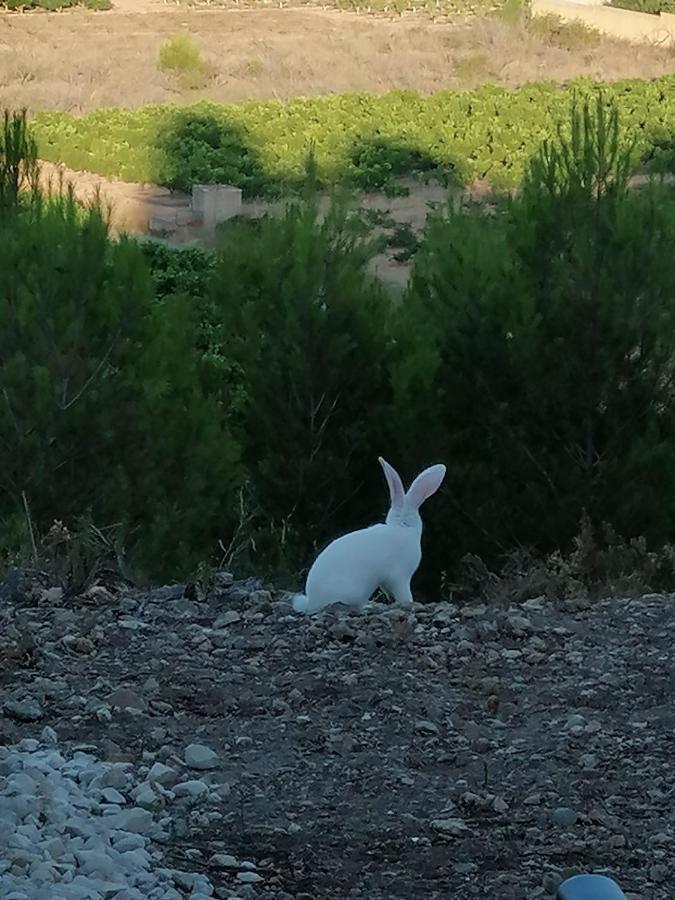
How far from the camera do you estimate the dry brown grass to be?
33219 mm

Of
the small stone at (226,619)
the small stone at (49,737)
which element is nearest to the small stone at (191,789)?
the small stone at (49,737)

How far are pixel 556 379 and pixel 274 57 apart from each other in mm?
31136

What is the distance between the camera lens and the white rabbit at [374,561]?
582 cm

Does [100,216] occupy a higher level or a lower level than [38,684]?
higher

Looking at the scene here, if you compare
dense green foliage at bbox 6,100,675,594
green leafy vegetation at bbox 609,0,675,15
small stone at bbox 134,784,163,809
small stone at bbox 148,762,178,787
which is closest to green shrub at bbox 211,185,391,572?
Result: dense green foliage at bbox 6,100,675,594

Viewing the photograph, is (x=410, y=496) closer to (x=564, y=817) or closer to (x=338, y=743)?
(x=338, y=743)

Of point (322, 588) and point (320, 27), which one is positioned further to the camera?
point (320, 27)

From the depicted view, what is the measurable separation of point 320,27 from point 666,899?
44.5m

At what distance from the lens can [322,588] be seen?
580cm

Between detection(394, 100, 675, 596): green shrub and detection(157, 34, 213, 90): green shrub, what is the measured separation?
2709cm

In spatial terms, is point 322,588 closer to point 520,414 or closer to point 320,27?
point 520,414

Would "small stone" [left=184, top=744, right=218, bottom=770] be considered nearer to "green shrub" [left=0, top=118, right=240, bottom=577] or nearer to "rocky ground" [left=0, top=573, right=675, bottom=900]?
"rocky ground" [left=0, top=573, right=675, bottom=900]

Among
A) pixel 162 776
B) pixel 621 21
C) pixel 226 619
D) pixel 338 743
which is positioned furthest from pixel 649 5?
pixel 162 776

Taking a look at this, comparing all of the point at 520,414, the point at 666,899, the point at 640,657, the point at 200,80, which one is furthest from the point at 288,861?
the point at 200,80
